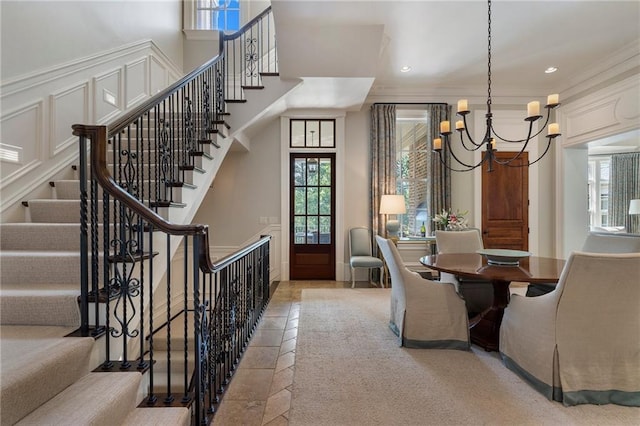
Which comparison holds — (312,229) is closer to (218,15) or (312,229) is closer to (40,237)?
(40,237)

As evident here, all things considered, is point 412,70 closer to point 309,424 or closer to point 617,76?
point 617,76

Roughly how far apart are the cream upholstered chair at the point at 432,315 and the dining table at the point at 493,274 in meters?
0.21

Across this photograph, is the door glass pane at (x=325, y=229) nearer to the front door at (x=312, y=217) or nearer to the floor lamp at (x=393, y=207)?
the front door at (x=312, y=217)

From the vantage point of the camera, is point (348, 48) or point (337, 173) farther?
point (337, 173)

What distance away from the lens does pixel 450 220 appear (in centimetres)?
471

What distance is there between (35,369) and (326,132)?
4713 mm

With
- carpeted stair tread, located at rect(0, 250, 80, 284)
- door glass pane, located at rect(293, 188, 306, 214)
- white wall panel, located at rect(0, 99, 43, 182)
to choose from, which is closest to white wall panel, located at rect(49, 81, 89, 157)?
white wall panel, located at rect(0, 99, 43, 182)

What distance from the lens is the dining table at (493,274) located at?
2.30m

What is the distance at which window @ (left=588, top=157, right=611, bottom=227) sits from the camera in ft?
24.1

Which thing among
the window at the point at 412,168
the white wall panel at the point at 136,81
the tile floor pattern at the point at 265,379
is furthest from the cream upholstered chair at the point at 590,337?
the white wall panel at the point at 136,81

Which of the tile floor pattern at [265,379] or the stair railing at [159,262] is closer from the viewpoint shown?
the stair railing at [159,262]

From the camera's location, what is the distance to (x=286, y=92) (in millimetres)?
3900

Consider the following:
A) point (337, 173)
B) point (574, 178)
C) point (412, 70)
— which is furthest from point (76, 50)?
point (574, 178)

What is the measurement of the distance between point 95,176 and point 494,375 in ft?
9.36
